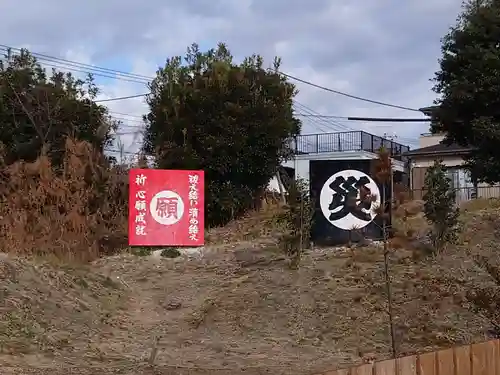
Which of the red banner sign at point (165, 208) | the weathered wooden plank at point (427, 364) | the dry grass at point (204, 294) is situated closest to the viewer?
the weathered wooden plank at point (427, 364)

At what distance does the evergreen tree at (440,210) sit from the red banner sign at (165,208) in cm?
422

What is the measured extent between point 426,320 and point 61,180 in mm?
7523

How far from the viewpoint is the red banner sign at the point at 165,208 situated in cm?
1252

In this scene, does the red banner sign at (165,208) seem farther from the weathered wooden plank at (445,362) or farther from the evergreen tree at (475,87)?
the weathered wooden plank at (445,362)

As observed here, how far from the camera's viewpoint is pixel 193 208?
1277 centimetres

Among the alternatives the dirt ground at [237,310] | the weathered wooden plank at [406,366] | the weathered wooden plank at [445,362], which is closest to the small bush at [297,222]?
the dirt ground at [237,310]

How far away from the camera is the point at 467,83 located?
13.1 metres

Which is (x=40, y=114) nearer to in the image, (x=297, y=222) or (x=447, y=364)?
(x=297, y=222)

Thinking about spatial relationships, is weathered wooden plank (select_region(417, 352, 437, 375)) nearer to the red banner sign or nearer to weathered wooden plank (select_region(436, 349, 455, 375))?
weathered wooden plank (select_region(436, 349, 455, 375))

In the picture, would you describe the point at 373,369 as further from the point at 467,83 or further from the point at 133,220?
the point at 467,83

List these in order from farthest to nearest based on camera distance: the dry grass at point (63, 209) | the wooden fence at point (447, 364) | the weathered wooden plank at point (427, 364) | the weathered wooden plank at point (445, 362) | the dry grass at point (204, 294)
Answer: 1. the dry grass at point (63, 209)
2. the dry grass at point (204, 294)
3. the weathered wooden plank at point (445, 362)
4. the weathered wooden plank at point (427, 364)
5. the wooden fence at point (447, 364)

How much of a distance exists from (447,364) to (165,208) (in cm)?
936

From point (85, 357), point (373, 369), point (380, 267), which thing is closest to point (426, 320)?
point (380, 267)

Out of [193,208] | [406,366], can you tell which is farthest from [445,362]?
[193,208]
